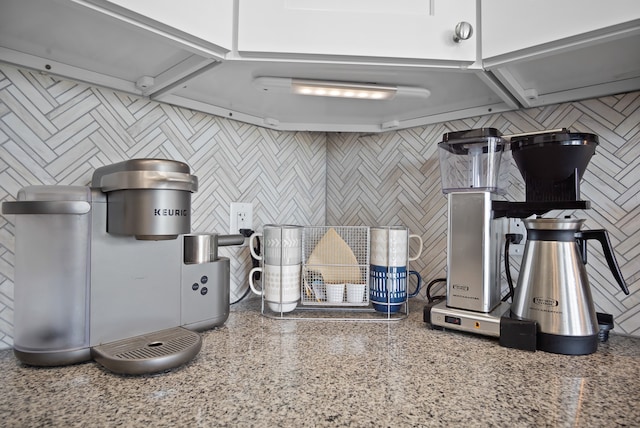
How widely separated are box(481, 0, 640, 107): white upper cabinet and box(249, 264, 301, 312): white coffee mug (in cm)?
64

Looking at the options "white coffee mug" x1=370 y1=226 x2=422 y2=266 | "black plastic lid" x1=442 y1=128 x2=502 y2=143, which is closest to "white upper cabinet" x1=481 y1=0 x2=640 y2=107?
"black plastic lid" x1=442 y1=128 x2=502 y2=143

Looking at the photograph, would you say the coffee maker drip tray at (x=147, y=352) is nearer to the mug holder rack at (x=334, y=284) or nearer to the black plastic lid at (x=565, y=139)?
the mug holder rack at (x=334, y=284)

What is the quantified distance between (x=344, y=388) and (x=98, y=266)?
18.4 inches

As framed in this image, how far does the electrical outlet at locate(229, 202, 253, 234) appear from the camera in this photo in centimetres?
109

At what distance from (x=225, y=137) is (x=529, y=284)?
0.88m

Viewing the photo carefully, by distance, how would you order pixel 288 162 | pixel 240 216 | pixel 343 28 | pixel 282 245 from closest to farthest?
pixel 343 28, pixel 282 245, pixel 240 216, pixel 288 162

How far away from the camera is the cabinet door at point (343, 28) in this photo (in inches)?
26.5

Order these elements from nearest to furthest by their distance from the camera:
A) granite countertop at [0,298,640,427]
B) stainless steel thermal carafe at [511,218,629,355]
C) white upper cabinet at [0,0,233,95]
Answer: granite countertop at [0,298,640,427], white upper cabinet at [0,0,233,95], stainless steel thermal carafe at [511,218,629,355]

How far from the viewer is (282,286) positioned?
3.00 feet

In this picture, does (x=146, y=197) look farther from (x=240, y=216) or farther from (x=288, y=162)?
(x=288, y=162)

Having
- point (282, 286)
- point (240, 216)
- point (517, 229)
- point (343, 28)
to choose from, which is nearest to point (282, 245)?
point (282, 286)

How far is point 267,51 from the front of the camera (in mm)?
678

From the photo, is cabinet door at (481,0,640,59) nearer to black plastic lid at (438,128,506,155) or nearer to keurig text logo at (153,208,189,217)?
black plastic lid at (438,128,506,155)

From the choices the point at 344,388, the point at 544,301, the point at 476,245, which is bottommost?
the point at 344,388
